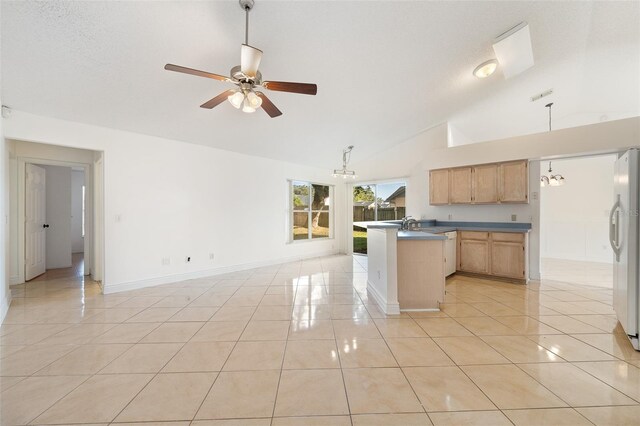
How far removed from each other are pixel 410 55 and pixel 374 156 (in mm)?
3659

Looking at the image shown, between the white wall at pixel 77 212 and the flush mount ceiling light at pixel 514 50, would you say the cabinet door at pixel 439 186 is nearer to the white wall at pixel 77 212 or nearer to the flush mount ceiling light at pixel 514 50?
the flush mount ceiling light at pixel 514 50

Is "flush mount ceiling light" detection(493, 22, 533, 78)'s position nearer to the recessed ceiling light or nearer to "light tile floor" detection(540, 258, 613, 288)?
the recessed ceiling light

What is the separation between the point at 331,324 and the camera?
2.60m

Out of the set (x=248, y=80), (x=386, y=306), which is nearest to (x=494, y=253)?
(x=386, y=306)

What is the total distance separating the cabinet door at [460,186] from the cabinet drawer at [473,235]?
2.01ft

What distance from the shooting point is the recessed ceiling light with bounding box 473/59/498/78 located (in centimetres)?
300

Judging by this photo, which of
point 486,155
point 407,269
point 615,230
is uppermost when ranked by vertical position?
point 486,155

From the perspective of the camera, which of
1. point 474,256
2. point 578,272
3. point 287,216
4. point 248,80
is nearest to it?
point 248,80

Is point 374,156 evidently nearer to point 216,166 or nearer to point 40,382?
point 216,166

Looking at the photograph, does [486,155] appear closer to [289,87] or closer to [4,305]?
[289,87]

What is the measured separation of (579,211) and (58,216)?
1198 cm

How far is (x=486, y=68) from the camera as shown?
3.07m

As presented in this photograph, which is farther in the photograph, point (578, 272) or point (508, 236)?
point (578, 272)

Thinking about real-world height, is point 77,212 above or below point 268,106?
below
